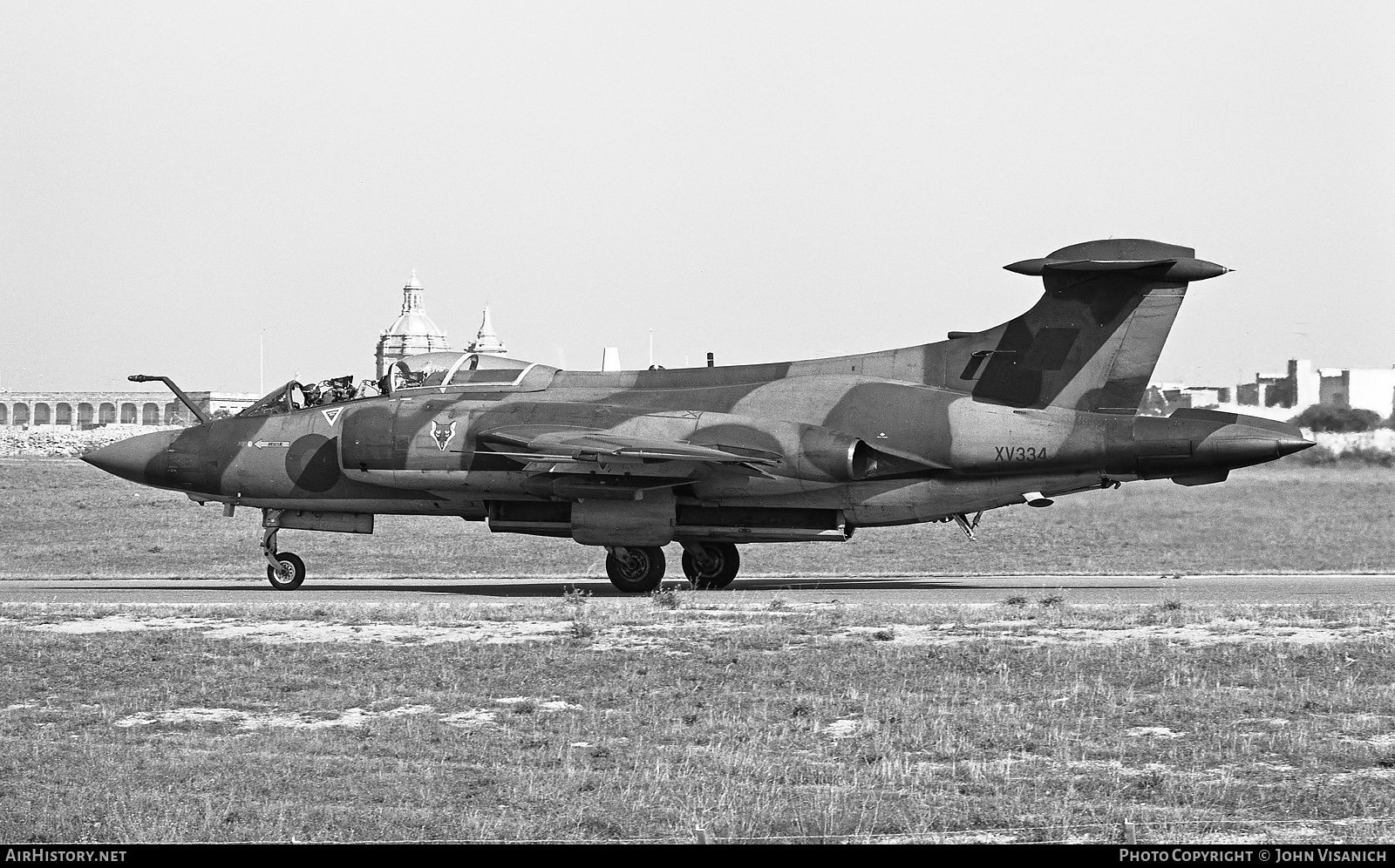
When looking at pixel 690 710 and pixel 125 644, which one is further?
pixel 125 644

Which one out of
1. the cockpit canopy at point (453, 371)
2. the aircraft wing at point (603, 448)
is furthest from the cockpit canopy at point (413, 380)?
the aircraft wing at point (603, 448)

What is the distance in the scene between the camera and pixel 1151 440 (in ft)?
68.0

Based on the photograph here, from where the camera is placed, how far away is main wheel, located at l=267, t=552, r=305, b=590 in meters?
23.3

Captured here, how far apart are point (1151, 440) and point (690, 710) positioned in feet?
35.4

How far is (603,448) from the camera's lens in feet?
68.2

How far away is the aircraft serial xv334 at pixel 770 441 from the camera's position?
21.1 metres

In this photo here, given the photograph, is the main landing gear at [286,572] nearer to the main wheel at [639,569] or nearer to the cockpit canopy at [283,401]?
the cockpit canopy at [283,401]

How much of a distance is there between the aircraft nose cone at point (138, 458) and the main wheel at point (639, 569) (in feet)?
25.9

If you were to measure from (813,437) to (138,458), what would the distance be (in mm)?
11196

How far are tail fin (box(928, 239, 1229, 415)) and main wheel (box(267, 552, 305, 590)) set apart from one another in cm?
1069

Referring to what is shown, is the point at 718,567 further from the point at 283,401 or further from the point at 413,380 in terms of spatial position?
the point at 283,401

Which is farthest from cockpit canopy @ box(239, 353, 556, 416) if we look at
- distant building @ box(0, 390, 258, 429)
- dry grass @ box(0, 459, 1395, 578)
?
distant building @ box(0, 390, 258, 429)
